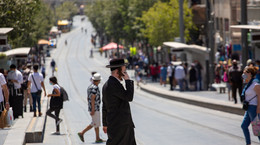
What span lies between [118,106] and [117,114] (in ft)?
0.36

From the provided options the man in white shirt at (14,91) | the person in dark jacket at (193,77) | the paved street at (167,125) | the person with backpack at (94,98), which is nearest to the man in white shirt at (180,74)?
the person in dark jacket at (193,77)

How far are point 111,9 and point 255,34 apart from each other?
5775 cm

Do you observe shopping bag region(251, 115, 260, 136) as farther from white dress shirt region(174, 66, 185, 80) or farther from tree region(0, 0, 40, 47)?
white dress shirt region(174, 66, 185, 80)

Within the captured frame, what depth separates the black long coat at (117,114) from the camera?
346 inches

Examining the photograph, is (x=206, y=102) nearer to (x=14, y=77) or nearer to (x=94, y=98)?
(x=14, y=77)

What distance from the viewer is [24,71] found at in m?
24.4

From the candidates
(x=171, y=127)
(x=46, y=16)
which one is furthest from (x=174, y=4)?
(x=171, y=127)

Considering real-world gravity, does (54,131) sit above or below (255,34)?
below

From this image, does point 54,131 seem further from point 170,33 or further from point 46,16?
point 46,16

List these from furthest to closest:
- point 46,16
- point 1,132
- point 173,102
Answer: point 46,16 < point 173,102 < point 1,132

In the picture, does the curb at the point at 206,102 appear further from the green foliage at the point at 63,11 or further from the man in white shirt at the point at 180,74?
the green foliage at the point at 63,11

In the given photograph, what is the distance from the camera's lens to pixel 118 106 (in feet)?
29.2

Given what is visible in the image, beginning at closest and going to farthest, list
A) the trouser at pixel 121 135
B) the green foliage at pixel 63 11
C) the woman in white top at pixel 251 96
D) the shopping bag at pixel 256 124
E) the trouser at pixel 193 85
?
1. the trouser at pixel 121 135
2. the shopping bag at pixel 256 124
3. the woman in white top at pixel 251 96
4. the trouser at pixel 193 85
5. the green foliage at pixel 63 11

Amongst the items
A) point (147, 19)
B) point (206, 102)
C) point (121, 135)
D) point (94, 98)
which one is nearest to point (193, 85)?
point (206, 102)
